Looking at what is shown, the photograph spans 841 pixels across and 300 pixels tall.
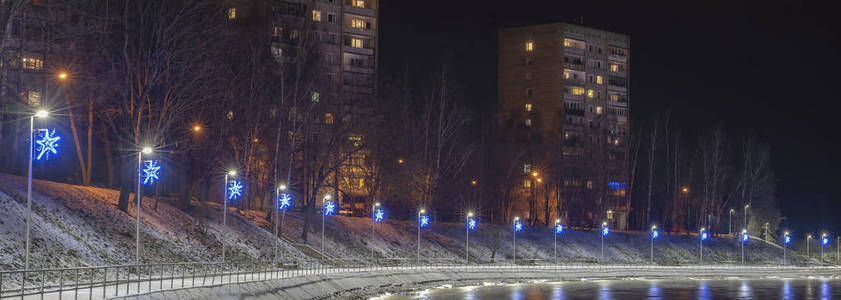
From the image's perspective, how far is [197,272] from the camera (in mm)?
47188

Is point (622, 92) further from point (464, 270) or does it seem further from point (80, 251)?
point (80, 251)

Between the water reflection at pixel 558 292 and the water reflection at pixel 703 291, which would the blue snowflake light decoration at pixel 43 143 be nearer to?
the water reflection at pixel 558 292

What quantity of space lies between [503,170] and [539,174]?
419 centimetres

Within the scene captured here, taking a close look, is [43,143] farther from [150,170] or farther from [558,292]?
[558,292]

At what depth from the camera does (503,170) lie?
123m

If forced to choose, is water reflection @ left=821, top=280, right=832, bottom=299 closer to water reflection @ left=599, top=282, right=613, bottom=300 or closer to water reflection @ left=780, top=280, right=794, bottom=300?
water reflection @ left=780, top=280, right=794, bottom=300

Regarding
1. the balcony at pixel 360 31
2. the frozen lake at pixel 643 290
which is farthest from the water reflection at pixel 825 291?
the balcony at pixel 360 31

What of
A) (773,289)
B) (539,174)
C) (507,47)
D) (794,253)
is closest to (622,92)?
(507,47)

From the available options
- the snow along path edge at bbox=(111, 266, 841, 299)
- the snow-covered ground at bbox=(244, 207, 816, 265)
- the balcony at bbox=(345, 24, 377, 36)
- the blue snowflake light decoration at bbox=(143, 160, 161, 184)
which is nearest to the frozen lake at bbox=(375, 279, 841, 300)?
the snow along path edge at bbox=(111, 266, 841, 299)

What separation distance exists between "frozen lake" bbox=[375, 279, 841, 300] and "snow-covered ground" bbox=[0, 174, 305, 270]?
12217 millimetres

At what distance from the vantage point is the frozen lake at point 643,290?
214 ft

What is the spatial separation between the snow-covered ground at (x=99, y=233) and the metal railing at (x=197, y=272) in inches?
77.4

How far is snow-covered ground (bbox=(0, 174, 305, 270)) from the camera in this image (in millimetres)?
48812

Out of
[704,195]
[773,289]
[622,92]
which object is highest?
[622,92]
